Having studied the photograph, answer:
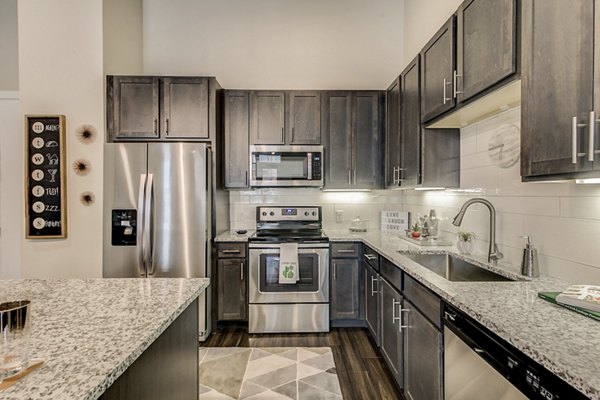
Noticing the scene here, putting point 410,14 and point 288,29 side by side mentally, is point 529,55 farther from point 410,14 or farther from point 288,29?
point 288,29

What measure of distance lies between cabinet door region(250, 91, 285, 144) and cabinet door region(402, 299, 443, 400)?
2.16 m

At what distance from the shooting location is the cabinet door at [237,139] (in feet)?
11.0

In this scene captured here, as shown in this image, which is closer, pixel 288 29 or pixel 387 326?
pixel 387 326

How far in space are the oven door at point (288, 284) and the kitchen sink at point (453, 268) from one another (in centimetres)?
99

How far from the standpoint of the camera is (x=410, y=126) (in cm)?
263

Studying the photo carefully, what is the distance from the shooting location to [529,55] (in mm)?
1253

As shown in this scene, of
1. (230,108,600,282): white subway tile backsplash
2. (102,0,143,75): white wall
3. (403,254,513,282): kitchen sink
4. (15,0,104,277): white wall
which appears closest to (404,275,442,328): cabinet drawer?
(403,254,513,282): kitchen sink

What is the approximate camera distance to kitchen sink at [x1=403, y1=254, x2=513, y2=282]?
1.92 m

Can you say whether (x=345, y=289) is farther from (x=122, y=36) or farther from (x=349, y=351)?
(x=122, y=36)

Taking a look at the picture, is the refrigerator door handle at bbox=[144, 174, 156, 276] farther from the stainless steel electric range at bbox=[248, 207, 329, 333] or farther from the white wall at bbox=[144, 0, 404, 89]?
the white wall at bbox=[144, 0, 404, 89]

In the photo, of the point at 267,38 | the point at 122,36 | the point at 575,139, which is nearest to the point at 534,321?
the point at 575,139

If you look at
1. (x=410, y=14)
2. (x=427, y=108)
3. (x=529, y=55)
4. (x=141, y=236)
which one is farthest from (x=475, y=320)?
(x=410, y=14)

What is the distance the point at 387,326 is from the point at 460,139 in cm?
152

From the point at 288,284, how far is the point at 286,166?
3.86 feet
